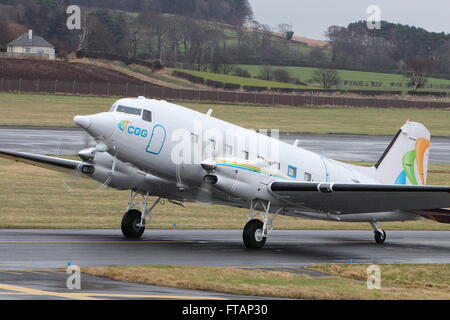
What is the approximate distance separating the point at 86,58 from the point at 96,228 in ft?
376

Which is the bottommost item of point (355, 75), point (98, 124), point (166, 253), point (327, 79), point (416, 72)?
point (166, 253)

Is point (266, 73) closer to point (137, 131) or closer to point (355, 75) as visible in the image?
point (355, 75)

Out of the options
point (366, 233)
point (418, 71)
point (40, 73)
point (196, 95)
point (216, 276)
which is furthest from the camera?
point (418, 71)

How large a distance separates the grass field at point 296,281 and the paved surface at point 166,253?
71 centimetres

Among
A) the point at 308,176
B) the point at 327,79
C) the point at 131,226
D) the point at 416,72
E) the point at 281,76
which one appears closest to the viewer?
the point at 131,226

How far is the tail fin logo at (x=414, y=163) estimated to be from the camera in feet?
102

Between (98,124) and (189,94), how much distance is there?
8505cm

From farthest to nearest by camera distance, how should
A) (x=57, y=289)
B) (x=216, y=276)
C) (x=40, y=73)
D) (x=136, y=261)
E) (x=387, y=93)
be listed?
(x=387, y=93) → (x=40, y=73) → (x=136, y=261) → (x=216, y=276) → (x=57, y=289)

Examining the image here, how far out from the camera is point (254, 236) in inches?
1030

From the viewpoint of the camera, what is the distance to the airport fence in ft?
358

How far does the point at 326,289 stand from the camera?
19297 mm

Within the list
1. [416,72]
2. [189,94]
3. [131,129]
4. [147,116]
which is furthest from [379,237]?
[416,72]
